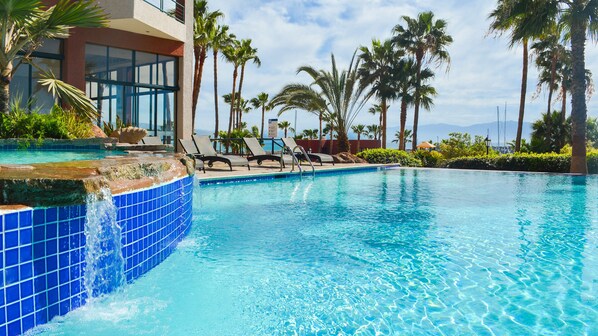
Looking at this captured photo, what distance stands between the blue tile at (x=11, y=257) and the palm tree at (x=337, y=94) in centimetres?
2072

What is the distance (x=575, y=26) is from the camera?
52.5ft

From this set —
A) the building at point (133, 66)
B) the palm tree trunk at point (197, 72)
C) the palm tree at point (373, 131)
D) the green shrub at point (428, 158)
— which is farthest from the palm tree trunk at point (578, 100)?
the palm tree at point (373, 131)

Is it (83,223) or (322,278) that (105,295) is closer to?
(83,223)

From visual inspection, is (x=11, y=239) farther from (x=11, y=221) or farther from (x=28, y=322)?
(x=28, y=322)

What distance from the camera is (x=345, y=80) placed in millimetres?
22406

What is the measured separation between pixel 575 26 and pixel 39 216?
18.0m

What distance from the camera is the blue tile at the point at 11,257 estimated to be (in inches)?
87.9

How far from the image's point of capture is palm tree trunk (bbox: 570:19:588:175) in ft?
51.9

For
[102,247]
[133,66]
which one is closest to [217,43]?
[133,66]

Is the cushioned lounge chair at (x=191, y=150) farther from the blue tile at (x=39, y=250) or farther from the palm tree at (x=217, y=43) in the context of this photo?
the palm tree at (x=217, y=43)

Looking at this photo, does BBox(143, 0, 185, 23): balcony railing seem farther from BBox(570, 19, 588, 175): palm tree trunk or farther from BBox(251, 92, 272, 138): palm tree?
BBox(251, 92, 272, 138): palm tree

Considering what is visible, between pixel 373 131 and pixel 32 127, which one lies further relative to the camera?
pixel 373 131

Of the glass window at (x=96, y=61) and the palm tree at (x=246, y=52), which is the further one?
the palm tree at (x=246, y=52)

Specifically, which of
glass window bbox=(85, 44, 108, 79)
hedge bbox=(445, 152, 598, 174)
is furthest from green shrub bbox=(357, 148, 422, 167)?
glass window bbox=(85, 44, 108, 79)
